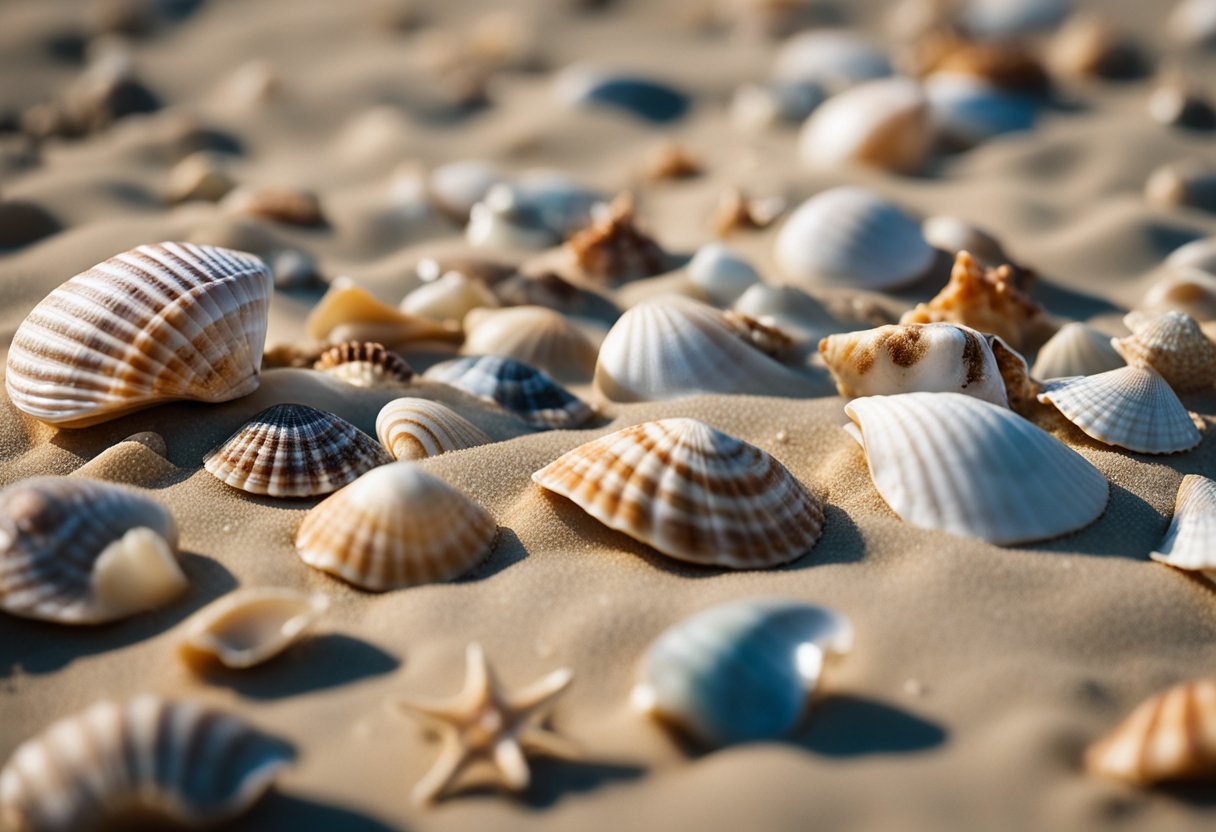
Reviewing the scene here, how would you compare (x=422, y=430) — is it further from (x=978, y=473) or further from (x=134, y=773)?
(x=978, y=473)

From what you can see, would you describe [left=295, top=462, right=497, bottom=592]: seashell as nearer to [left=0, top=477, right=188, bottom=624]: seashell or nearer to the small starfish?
[left=0, top=477, right=188, bottom=624]: seashell

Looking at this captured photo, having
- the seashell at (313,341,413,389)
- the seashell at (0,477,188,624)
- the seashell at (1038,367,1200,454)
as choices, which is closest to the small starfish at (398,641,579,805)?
the seashell at (0,477,188,624)

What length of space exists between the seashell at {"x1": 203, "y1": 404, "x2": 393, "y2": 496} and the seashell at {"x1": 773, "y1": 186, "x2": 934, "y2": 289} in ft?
6.78

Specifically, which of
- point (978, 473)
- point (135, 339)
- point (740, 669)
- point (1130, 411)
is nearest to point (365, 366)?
point (135, 339)

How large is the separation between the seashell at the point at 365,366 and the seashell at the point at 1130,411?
196 centimetres

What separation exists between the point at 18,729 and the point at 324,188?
3615 millimetres

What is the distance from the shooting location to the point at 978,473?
2.41 m

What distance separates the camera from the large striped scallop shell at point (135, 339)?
2631 mm

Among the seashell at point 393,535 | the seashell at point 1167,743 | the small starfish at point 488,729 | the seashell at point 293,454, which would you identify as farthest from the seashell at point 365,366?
the seashell at point 1167,743

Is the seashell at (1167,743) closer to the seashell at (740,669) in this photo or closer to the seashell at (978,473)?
the seashell at (740,669)

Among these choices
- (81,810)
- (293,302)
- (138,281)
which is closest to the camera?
(81,810)

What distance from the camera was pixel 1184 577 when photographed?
7.60 feet

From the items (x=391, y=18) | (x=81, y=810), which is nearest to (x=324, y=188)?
(x=391, y=18)

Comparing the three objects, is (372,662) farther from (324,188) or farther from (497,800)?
(324,188)
